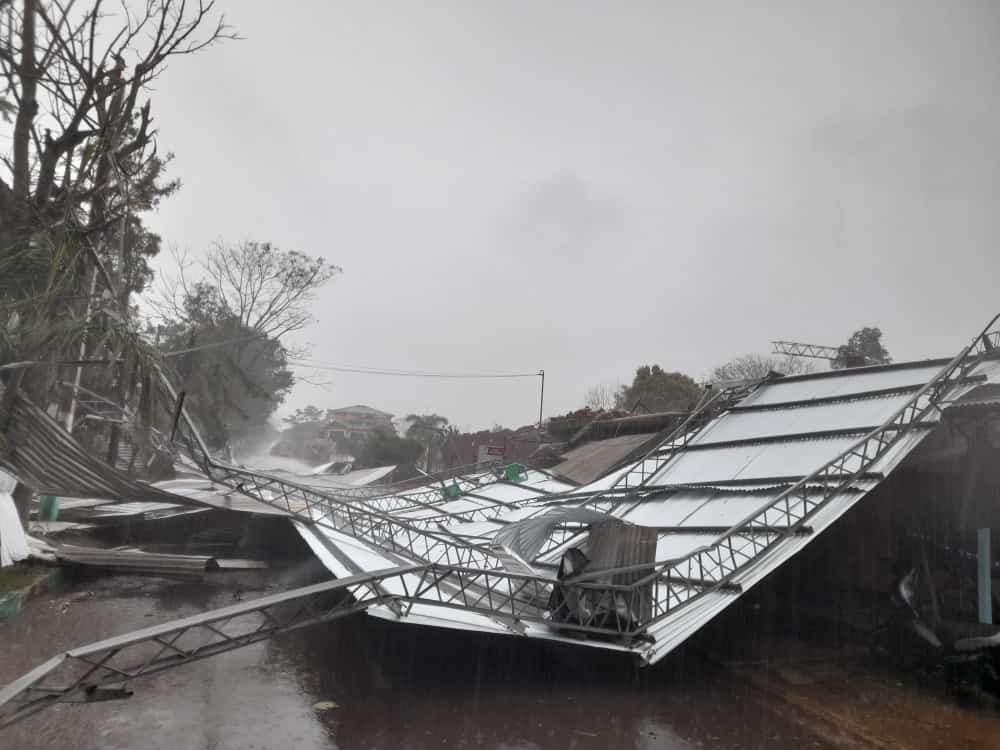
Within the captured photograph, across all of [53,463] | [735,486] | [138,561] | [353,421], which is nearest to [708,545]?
[735,486]

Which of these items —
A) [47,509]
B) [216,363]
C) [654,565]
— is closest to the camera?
[654,565]

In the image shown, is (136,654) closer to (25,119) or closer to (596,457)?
A: (25,119)

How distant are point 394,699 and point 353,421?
79614 mm

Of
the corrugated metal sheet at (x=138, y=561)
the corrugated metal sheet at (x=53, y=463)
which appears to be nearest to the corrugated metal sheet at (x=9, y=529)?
the corrugated metal sheet at (x=138, y=561)

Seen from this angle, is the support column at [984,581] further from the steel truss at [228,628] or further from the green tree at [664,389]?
the green tree at [664,389]

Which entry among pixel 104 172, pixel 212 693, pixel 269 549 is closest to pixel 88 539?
pixel 269 549

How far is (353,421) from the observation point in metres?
84.7

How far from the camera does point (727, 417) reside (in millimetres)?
14086

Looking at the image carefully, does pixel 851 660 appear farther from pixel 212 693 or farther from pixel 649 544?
pixel 212 693

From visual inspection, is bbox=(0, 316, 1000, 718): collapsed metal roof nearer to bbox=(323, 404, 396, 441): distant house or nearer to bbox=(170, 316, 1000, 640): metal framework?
bbox=(170, 316, 1000, 640): metal framework

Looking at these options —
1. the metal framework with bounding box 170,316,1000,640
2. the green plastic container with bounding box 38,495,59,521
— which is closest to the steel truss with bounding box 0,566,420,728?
the metal framework with bounding box 170,316,1000,640

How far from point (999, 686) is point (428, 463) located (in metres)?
33.0

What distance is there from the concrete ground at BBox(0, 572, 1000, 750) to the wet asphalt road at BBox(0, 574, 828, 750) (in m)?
0.02

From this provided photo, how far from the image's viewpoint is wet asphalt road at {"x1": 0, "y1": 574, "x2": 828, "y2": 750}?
611 centimetres
